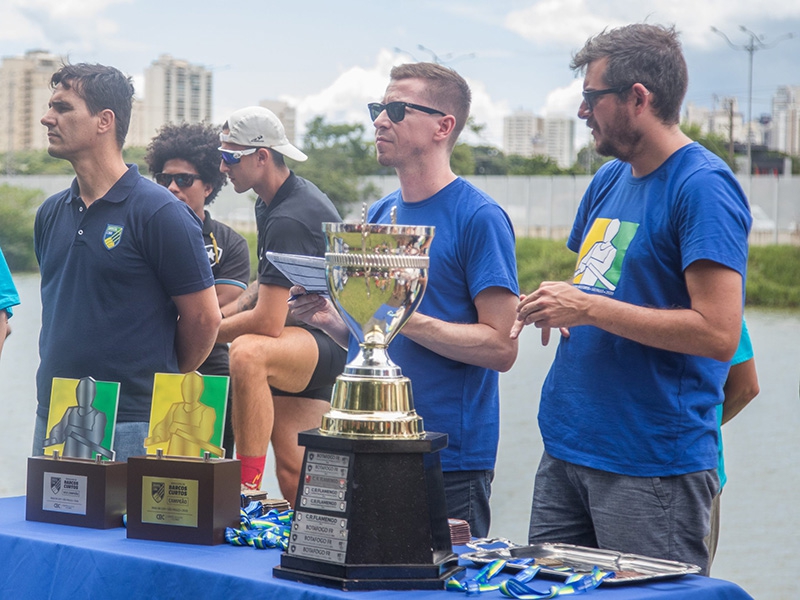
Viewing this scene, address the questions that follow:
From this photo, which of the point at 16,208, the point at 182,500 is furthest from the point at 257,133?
the point at 16,208

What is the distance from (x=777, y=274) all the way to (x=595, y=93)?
789 inches

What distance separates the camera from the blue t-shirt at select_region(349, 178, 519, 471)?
2064 millimetres

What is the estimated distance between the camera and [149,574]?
1452mm

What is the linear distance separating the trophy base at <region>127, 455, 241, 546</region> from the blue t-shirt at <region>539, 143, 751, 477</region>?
2.12 feet

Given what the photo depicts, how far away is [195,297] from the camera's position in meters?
2.42

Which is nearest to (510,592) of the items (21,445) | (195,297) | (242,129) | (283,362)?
(195,297)

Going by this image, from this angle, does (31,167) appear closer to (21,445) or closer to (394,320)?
Result: (21,445)

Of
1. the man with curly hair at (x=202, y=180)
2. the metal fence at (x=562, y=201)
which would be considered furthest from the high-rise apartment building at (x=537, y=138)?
the man with curly hair at (x=202, y=180)

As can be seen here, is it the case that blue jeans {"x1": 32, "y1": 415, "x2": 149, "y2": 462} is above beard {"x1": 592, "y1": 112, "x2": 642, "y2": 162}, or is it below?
below

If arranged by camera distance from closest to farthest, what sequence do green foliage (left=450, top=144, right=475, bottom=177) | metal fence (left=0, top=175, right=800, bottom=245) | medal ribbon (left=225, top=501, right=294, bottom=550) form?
medal ribbon (left=225, top=501, right=294, bottom=550) → green foliage (left=450, top=144, right=475, bottom=177) → metal fence (left=0, top=175, right=800, bottom=245)

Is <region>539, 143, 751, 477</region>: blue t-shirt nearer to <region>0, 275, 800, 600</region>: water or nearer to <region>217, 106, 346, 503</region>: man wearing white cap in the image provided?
<region>217, 106, 346, 503</region>: man wearing white cap

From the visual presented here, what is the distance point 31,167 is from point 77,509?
9.17 m

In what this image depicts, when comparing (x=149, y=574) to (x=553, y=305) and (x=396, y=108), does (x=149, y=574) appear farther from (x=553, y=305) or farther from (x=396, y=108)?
(x=396, y=108)

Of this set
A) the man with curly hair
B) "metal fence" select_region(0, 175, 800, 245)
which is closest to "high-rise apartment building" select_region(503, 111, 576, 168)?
"metal fence" select_region(0, 175, 800, 245)
